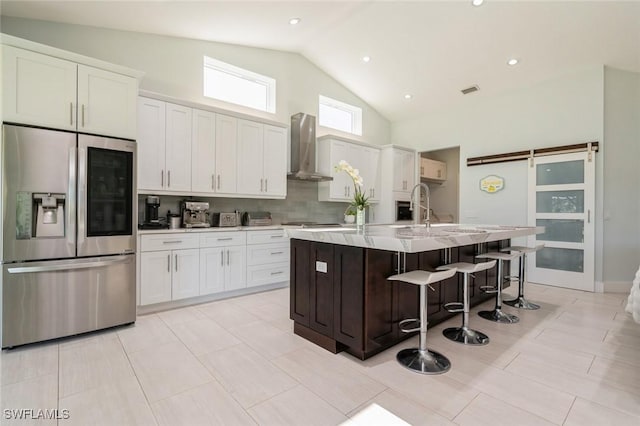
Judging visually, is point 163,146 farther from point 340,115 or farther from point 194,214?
point 340,115

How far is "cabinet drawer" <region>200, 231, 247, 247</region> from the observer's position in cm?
356

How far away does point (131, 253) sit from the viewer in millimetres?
2852

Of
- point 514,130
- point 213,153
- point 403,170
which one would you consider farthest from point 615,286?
point 213,153

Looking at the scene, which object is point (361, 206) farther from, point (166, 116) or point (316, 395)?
point (166, 116)

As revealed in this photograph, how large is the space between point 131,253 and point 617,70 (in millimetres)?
6625

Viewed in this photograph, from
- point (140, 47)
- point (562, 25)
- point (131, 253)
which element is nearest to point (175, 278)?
point (131, 253)

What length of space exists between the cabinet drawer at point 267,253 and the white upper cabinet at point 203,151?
961mm

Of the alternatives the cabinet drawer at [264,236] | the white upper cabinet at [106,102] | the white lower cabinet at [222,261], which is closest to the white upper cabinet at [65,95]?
the white upper cabinet at [106,102]

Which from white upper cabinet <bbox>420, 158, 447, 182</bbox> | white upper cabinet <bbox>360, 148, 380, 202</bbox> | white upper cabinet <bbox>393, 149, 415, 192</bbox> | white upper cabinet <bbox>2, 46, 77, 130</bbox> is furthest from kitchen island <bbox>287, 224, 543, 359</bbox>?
white upper cabinet <bbox>420, 158, 447, 182</bbox>

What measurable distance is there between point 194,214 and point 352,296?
8.23 feet

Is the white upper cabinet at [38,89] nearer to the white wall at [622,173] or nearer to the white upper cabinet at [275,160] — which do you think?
the white upper cabinet at [275,160]

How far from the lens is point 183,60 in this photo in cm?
401

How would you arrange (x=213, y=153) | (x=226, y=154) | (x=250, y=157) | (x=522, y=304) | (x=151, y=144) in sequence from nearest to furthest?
1. (x=151, y=144)
2. (x=522, y=304)
3. (x=213, y=153)
4. (x=226, y=154)
5. (x=250, y=157)

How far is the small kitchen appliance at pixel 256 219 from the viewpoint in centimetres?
430
